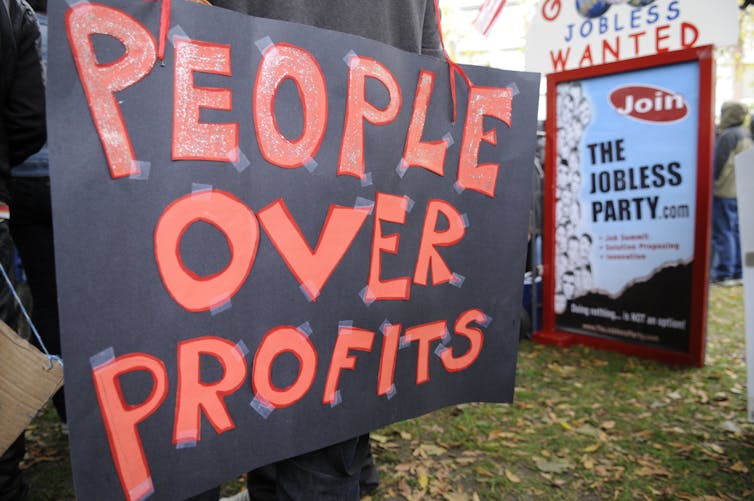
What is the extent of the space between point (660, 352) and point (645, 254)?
64 cm

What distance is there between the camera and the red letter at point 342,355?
121 cm

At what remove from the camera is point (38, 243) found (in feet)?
7.40

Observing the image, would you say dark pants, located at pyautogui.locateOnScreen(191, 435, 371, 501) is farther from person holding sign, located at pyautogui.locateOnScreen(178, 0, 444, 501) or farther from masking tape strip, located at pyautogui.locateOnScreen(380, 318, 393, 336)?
masking tape strip, located at pyautogui.locateOnScreen(380, 318, 393, 336)

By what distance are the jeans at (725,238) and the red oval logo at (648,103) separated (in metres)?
3.43

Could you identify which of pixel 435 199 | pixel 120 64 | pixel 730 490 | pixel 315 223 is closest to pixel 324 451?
pixel 315 223

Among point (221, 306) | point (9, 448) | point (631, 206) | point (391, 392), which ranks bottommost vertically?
point (9, 448)

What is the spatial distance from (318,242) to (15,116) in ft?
3.84

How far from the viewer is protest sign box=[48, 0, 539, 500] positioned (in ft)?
3.05

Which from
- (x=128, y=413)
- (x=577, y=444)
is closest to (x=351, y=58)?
(x=128, y=413)

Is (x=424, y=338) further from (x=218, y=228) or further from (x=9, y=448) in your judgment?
(x=9, y=448)

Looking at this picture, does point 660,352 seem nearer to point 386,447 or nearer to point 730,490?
point 730,490

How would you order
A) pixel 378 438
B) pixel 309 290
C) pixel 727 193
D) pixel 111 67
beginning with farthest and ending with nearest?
1. pixel 727 193
2. pixel 378 438
3. pixel 309 290
4. pixel 111 67

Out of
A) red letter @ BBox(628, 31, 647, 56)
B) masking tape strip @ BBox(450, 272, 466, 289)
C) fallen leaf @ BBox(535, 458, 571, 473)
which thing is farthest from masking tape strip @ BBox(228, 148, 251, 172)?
Answer: red letter @ BBox(628, 31, 647, 56)

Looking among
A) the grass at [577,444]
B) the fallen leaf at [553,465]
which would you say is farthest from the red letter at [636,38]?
the fallen leaf at [553,465]
